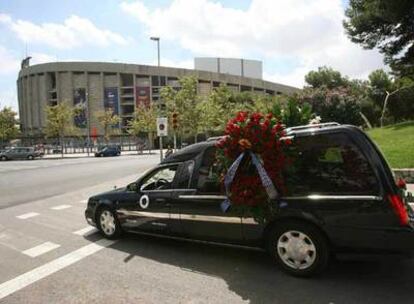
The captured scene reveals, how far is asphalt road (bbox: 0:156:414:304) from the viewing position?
170 inches

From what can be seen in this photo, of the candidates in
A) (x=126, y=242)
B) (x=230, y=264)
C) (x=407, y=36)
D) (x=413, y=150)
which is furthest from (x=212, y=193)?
(x=407, y=36)

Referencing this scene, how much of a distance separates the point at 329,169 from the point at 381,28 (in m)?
19.6

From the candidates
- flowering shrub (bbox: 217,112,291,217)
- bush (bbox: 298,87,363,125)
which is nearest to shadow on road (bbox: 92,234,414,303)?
flowering shrub (bbox: 217,112,291,217)

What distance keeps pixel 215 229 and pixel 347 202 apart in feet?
5.87

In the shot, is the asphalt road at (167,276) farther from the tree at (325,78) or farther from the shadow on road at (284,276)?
the tree at (325,78)

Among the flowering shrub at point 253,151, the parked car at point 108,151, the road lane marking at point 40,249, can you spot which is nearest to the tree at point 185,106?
the parked car at point 108,151

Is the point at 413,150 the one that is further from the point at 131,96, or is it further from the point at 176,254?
the point at 131,96

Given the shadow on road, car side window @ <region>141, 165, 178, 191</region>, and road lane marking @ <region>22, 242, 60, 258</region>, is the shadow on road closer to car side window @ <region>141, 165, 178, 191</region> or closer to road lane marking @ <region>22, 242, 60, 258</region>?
car side window @ <region>141, 165, 178, 191</region>

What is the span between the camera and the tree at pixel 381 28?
18.9 meters

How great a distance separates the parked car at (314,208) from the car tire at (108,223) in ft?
3.78

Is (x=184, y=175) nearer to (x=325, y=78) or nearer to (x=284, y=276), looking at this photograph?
(x=284, y=276)

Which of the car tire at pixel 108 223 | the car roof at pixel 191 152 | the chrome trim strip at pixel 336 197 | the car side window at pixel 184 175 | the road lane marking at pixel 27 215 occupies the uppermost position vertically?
the car roof at pixel 191 152

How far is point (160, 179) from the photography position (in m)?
6.52

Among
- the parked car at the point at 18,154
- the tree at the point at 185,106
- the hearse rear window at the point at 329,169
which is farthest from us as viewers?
the parked car at the point at 18,154
